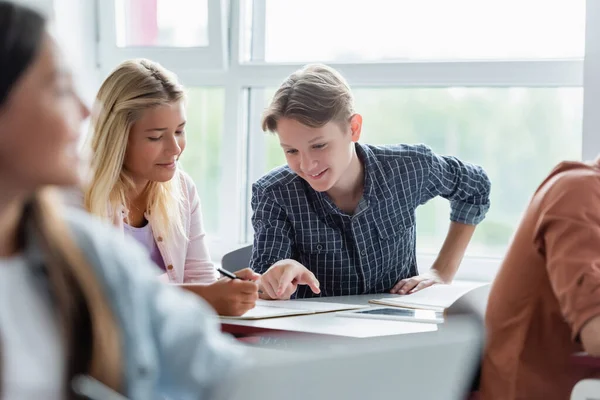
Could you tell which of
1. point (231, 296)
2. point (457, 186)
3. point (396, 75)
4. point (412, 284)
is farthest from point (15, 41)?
point (396, 75)

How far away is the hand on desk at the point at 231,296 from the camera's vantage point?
178cm

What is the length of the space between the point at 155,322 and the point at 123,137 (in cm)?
141

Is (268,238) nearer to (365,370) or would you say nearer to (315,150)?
(315,150)

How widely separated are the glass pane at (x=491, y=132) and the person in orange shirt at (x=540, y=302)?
61.6 inches

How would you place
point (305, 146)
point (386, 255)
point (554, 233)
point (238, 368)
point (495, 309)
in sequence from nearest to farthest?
point (238, 368) → point (554, 233) → point (495, 309) → point (305, 146) → point (386, 255)

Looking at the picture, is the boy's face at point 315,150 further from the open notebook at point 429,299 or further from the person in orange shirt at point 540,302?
the person in orange shirt at point 540,302

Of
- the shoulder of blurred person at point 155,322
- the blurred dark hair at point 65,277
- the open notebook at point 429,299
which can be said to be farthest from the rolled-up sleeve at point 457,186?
the blurred dark hair at point 65,277

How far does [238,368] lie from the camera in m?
0.69

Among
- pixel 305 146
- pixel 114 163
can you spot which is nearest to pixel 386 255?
pixel 305 146

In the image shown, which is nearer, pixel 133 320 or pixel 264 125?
pixel 133 320

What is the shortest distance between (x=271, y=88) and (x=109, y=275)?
258 centimetres

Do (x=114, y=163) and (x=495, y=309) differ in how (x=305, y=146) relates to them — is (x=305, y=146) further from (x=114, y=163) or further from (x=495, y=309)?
(x=495, y=309)

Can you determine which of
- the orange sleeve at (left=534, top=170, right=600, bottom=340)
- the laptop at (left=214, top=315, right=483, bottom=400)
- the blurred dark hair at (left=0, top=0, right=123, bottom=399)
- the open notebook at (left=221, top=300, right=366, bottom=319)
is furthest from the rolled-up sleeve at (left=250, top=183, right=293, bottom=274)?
the laptop at (left=214, top=315, right=483, bottom=400)

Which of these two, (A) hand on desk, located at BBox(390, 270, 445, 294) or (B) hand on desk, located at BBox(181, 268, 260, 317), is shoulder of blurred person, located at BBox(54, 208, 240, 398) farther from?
(A) hand on desk, located at BBox(390, 270, 445, 294)
